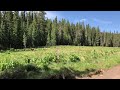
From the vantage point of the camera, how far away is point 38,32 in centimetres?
7950

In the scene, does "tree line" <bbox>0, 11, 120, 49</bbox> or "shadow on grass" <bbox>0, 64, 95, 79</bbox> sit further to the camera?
"tree line" <bbox>0, 11, 120, 49</bbox>

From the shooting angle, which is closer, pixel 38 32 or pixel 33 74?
pixel 33 74

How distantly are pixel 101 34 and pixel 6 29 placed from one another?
226 feet

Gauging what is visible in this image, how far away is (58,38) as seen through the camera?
315 ft

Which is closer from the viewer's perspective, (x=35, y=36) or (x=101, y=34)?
(x=35, y=36)

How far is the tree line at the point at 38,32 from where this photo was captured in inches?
2621

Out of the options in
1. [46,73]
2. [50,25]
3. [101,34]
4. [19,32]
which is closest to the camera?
[46,73]

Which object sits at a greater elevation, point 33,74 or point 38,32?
point 38,32

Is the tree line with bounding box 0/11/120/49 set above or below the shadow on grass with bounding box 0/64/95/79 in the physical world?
above

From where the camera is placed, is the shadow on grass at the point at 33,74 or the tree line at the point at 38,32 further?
the tree line at the point at 38,32

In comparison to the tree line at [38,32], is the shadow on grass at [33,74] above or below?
below

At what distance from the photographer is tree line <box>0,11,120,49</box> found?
66.6m
